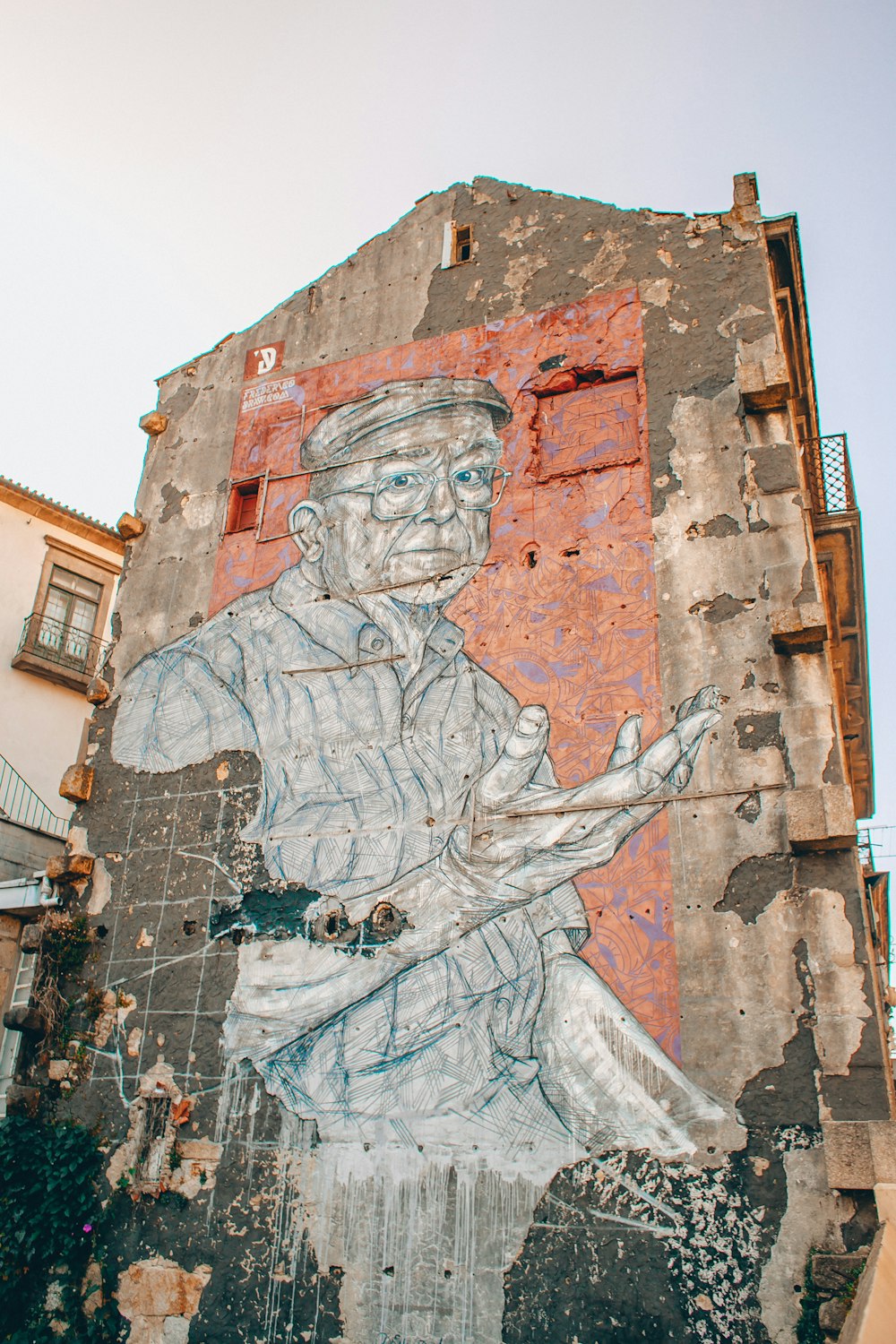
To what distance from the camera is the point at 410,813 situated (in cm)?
984

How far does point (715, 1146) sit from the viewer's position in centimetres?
770

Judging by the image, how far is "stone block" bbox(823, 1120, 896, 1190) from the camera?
721cm

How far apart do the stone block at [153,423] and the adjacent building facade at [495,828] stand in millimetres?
691

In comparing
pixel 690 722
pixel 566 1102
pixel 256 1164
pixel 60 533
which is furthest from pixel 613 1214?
pixel 60 533

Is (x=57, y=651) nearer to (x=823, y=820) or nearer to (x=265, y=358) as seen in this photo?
(x=265, y=358)

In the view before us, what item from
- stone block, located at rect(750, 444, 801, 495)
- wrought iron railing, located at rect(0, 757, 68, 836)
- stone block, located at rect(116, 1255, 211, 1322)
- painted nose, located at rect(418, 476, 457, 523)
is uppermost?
painted nose, located at rect(418, 476, 457, 523)

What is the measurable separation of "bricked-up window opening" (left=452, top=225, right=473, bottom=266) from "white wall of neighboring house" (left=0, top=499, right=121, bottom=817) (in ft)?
32.7

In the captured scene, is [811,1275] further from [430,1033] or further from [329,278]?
[329,278]

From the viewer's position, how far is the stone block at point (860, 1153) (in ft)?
23.6

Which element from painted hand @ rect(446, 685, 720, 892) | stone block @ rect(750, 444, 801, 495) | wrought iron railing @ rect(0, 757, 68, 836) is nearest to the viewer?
painted hand @ rect(446, 685, 720, 892)

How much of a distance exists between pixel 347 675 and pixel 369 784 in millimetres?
1252

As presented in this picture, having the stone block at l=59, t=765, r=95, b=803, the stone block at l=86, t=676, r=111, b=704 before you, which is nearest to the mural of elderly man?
the stone block at l=86, t=676, r=111, b=704

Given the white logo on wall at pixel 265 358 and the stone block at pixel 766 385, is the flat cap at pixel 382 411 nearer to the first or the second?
the white logo on wall at pixel 265 358

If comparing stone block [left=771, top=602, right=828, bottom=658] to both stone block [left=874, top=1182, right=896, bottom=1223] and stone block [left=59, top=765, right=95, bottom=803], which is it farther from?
stone block [left=59, top=765, right=95, bottom=803]
